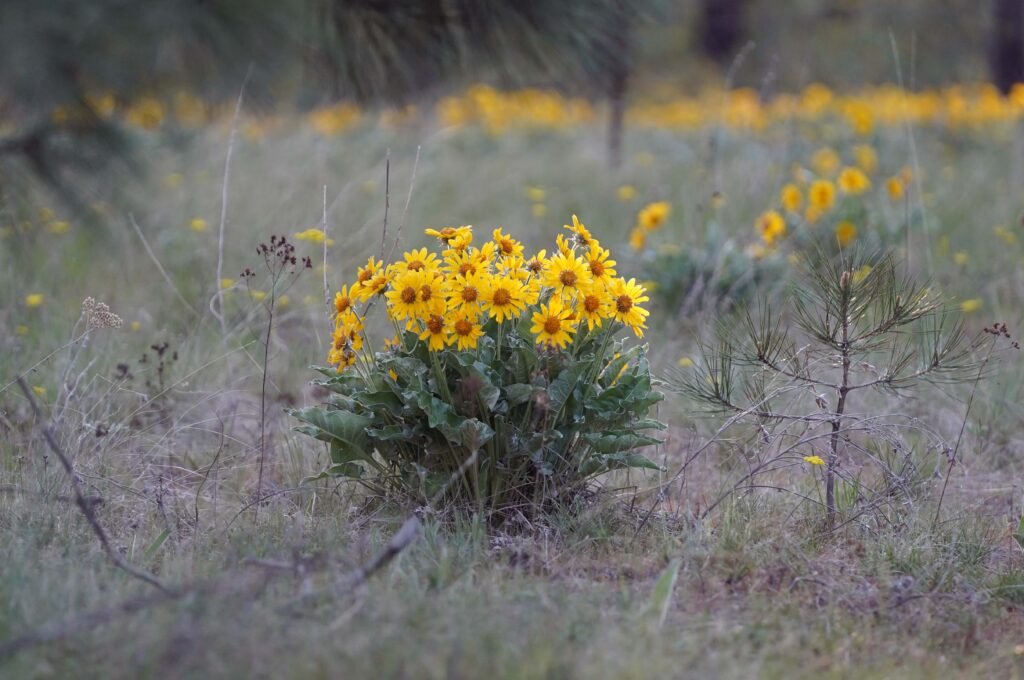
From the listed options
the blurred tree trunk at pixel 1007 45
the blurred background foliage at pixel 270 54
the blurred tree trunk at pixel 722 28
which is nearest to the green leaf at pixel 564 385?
the blurred background foliage at pixel 270 54

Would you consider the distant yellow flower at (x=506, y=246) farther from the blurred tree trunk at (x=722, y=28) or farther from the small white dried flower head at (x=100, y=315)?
the blurred tree trunk at (x=722, y=28)

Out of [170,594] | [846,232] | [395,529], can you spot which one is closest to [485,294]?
[395,529]

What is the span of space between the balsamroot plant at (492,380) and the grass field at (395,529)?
0.39ft

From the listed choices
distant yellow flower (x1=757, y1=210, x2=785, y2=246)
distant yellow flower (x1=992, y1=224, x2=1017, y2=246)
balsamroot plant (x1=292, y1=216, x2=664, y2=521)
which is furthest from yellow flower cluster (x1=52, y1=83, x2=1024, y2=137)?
balsamroot plant (x1=292, y1=216, x2=664, y2=521)

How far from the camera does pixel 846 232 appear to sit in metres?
5.01

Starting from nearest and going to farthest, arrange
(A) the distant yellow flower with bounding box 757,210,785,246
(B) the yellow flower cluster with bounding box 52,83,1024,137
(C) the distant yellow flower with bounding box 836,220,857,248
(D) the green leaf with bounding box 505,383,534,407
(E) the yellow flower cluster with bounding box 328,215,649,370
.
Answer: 1. (E) the yellow flower cluster with bounding box 328,215,649,370
2. (D) the green leaf with bounding box 505,383,534,407
3. (A) the distant yellow flower with bounding box 757,210,785,246
4. (C) the distant yellow flower with bounding box 836,220,857,248
5. (B) the yellow flower cluster with bounding box 52,83,1024,137

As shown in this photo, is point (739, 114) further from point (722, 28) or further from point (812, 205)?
point (722, 28)

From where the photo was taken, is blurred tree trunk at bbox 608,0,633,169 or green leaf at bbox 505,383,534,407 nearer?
green leaf at bbox 505,383,534,407

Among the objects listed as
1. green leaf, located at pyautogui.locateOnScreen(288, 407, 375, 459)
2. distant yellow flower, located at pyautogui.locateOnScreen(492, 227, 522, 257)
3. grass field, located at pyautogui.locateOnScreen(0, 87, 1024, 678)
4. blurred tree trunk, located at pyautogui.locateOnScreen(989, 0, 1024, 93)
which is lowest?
grass field, located at pyautogui.locateOnScreen(0, 87, 1024, 678)

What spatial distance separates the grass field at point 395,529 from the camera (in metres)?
1.89

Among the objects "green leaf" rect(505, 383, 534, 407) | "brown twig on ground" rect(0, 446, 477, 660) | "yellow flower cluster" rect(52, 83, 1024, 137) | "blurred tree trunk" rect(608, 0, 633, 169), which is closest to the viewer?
"brown twig on ground" rect(0, 446, 477, 660)

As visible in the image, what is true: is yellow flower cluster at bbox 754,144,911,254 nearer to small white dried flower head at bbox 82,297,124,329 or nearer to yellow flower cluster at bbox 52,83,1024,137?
yellow flower cluster at bbox 52,83,1024,137

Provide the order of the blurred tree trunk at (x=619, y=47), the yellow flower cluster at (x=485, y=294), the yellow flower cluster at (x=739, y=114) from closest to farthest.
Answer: the yellow flower cluster at (x=485, y=294) < the blurred tree trunk at (x=619, y=47) < the yellow flower cluster at (x=739, y=114)

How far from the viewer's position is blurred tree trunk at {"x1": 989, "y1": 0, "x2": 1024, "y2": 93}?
42.2 ft
